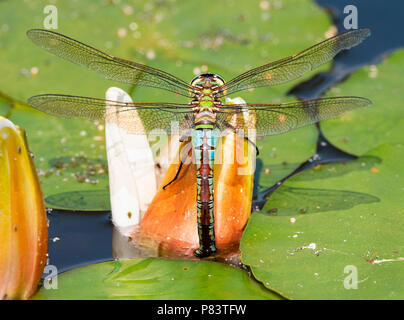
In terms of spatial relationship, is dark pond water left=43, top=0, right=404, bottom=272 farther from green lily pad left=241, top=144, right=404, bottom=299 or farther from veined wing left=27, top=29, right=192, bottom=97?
veined wing left=27, top=29, right=192, bottom=97

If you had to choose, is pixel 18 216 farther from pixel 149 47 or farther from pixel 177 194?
pixel 149 47

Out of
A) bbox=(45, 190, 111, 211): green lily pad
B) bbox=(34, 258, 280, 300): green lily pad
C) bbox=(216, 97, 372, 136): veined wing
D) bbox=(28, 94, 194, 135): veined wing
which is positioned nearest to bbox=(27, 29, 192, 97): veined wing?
bbox=(28, 94, 194, 135): veined wing

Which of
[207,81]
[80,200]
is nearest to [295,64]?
[207,81]

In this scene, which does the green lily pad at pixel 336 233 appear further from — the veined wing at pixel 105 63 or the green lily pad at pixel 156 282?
the veined wing at pixel 105 63

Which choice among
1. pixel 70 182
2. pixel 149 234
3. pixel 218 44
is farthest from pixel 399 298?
pixel 218 44
